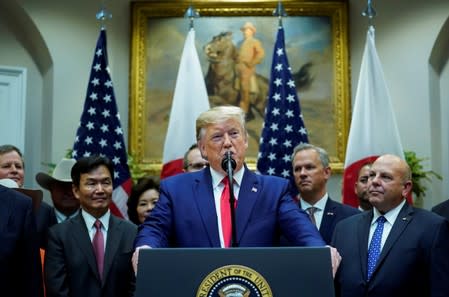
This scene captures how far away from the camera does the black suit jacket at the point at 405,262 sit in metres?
4.50

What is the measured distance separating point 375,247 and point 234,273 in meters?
2.11

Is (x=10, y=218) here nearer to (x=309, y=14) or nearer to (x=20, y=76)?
(x=20, y=76)

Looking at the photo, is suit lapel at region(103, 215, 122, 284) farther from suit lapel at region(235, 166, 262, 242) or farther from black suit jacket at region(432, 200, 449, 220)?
black suit jacket at region(432, 200, 449, 220)

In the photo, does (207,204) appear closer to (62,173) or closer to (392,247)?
(392,247)

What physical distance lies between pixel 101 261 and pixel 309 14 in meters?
5.98

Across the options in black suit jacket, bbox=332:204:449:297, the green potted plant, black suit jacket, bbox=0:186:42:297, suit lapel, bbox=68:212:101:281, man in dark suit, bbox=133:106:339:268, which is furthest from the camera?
the green potted plant

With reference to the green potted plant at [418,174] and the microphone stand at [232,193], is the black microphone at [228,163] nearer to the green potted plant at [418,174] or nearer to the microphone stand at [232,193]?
the microphone stand at [232,193]

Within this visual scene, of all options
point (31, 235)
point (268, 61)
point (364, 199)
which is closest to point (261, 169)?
point (364, 199)

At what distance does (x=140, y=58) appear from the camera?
9828 mm

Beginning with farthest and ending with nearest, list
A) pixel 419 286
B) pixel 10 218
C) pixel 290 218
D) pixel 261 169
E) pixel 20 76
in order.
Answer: pixel 20 76 → pixel 261 169 → pixel 419 286 → pixel 10 218 → pixel 290 218

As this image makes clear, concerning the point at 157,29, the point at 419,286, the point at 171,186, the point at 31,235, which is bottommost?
the point at 419,286

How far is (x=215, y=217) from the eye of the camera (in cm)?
348

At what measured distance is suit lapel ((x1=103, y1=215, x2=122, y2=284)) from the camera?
4711 mm

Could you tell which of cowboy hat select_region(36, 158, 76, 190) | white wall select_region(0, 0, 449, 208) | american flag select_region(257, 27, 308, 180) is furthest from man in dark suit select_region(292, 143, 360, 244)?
white wall select_region(0, 0, 449, 208)
